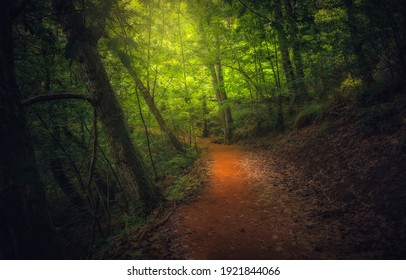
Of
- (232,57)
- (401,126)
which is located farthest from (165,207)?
(232,57)

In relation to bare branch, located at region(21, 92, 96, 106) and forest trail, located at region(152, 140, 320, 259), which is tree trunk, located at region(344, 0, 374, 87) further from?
bare branch, located at region(21, 92, 96, 106)

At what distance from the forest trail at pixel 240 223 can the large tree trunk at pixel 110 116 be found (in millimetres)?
1286

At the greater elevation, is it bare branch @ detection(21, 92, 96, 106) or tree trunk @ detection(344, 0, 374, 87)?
tree trunk @ detection(344, 0, 374, 87)

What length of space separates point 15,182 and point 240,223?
432 cm

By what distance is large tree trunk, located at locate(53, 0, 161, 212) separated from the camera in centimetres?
593

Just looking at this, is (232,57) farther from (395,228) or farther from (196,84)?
(395,228)

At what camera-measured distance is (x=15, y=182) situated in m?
3.11

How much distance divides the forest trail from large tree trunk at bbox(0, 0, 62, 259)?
236 cm

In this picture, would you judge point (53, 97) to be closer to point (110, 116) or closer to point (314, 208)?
point (110, 116)

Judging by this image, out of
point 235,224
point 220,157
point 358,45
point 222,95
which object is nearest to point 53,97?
point 235,224

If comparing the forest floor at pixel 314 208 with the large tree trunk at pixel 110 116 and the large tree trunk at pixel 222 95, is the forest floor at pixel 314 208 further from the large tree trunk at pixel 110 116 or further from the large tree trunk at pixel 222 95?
the large tree trunk at pixel 222 95

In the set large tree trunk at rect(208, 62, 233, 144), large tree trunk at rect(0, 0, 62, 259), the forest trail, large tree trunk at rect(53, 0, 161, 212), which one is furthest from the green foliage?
large tree trunk at rect(0, 0, 62, 259)
